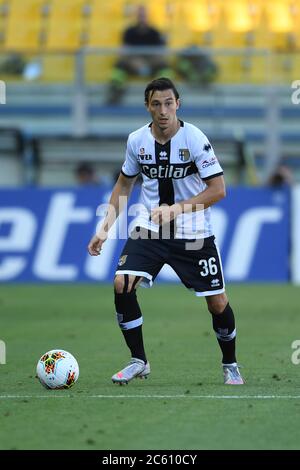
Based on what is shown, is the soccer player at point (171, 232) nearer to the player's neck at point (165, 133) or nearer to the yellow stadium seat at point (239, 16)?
the player's neck at point (165, 133)

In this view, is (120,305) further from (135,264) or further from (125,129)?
(125,129)

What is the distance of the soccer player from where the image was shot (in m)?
8.38

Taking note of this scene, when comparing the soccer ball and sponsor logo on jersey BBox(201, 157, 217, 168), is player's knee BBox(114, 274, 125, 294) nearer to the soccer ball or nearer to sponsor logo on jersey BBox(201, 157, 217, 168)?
the soccer ball

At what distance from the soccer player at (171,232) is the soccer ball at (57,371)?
0.43m

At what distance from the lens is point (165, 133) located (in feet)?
27.7

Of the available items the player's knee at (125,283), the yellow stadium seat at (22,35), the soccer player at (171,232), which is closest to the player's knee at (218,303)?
the soccer player at (171,232)

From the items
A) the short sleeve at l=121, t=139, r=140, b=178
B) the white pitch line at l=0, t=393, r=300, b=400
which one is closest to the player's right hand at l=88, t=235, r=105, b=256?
the short sleeve at l=121, t=139, r=140, b=178

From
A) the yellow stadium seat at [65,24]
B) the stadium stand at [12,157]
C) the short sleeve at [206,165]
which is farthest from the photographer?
the yellow stadium seat at [65,24]

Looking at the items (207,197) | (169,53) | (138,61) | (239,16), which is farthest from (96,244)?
(239,16)

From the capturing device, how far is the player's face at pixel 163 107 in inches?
326

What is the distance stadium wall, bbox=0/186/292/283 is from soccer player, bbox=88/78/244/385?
31.7 feet

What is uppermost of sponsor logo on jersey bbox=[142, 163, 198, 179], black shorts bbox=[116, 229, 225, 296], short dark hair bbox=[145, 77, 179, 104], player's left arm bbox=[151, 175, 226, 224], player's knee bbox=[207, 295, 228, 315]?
short dark hair bbox=[145, 77, 179, 104]

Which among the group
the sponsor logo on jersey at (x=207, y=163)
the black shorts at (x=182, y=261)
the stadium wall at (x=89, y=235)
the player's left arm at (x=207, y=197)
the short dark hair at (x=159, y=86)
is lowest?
the stadium wall at (x=89, y=235)

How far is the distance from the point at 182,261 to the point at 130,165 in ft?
2.77
